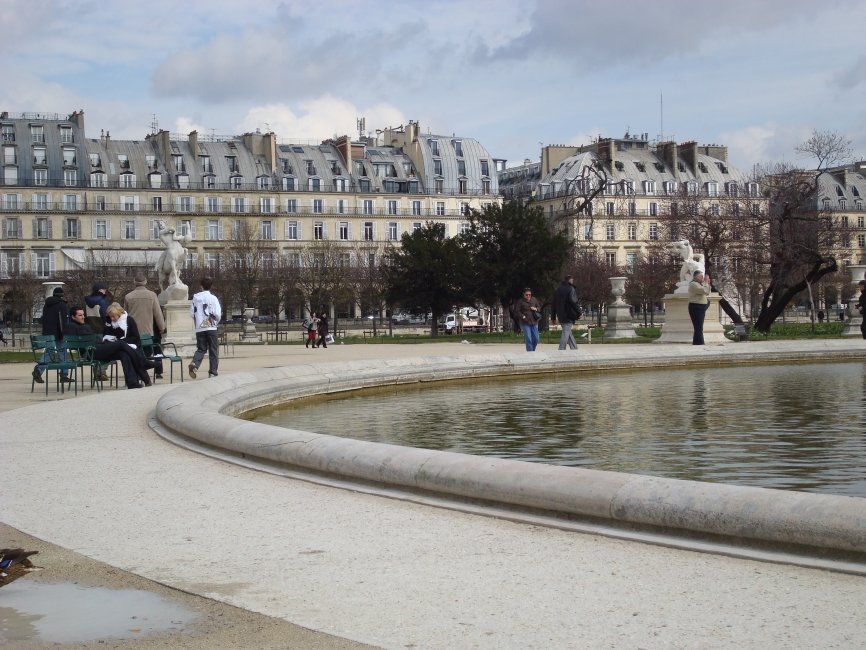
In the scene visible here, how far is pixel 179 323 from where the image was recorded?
92.2ft

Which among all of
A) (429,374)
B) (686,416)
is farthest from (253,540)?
(429,374)

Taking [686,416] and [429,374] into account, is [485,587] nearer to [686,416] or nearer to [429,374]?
[686,416]

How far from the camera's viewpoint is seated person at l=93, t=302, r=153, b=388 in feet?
53.3

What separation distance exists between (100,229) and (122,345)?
83.0 m

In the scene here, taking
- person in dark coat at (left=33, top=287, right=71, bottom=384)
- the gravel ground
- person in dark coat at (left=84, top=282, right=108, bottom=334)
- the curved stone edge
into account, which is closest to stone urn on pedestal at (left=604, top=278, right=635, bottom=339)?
person in dark coat at (left=84, top=282, right=108, bottom=334)

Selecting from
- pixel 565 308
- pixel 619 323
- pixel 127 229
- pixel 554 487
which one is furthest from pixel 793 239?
pixel 127 229

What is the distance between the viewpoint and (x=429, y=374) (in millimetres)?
18484

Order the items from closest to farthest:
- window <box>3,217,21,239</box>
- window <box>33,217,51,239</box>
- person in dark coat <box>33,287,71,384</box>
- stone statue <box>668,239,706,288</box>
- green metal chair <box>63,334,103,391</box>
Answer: green metal chair <box>63,334,103,391</box>
person in dark coat <box>33,287,71,384</box>
stone statue <box>668,239,706,288</box>
window <box>3,217,21,239</box>
window <box>33,217,51,239</box>

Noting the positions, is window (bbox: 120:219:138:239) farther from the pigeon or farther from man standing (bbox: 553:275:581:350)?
the pigeon

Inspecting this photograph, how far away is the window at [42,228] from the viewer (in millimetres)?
94188

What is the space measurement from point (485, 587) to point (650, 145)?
11322 cm

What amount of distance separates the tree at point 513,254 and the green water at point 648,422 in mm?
29121

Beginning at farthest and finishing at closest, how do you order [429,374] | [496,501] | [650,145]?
[650,145], [429,374], [496,501]

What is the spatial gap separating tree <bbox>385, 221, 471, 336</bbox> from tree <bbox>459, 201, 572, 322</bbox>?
3.85 feet
